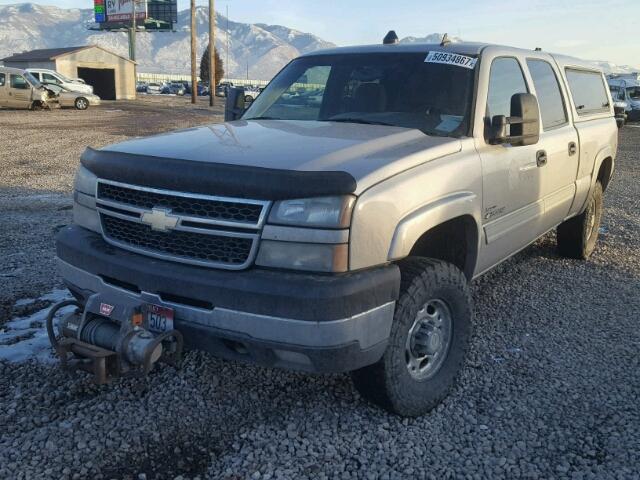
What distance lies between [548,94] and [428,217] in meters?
2.53

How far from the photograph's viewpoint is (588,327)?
4.52 m

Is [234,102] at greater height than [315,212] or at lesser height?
greater

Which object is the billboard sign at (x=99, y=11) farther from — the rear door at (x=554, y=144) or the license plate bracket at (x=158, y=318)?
the license plate bracket at (x=158, y=318)

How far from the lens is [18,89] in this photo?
26.5 m

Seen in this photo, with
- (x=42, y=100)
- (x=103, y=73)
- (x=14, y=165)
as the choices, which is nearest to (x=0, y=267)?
(x=14, y=165)

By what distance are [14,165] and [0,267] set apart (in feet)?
25.7

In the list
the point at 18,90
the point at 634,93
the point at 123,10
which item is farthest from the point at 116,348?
the point at 123,10

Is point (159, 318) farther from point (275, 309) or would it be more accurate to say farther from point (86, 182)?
point (86, 182)

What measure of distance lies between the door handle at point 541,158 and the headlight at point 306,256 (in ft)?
7.62

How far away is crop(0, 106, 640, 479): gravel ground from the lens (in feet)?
9.12

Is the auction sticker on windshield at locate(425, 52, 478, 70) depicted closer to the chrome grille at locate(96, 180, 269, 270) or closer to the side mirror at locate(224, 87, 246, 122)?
the side mirror at locate(224, 87, 246, 122)

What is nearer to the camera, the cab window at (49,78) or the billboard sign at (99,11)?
the cab window at (49,78)

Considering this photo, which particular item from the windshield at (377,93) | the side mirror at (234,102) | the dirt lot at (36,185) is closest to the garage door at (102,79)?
the dirt lot at (36,185)

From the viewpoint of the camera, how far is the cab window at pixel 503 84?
401cm
